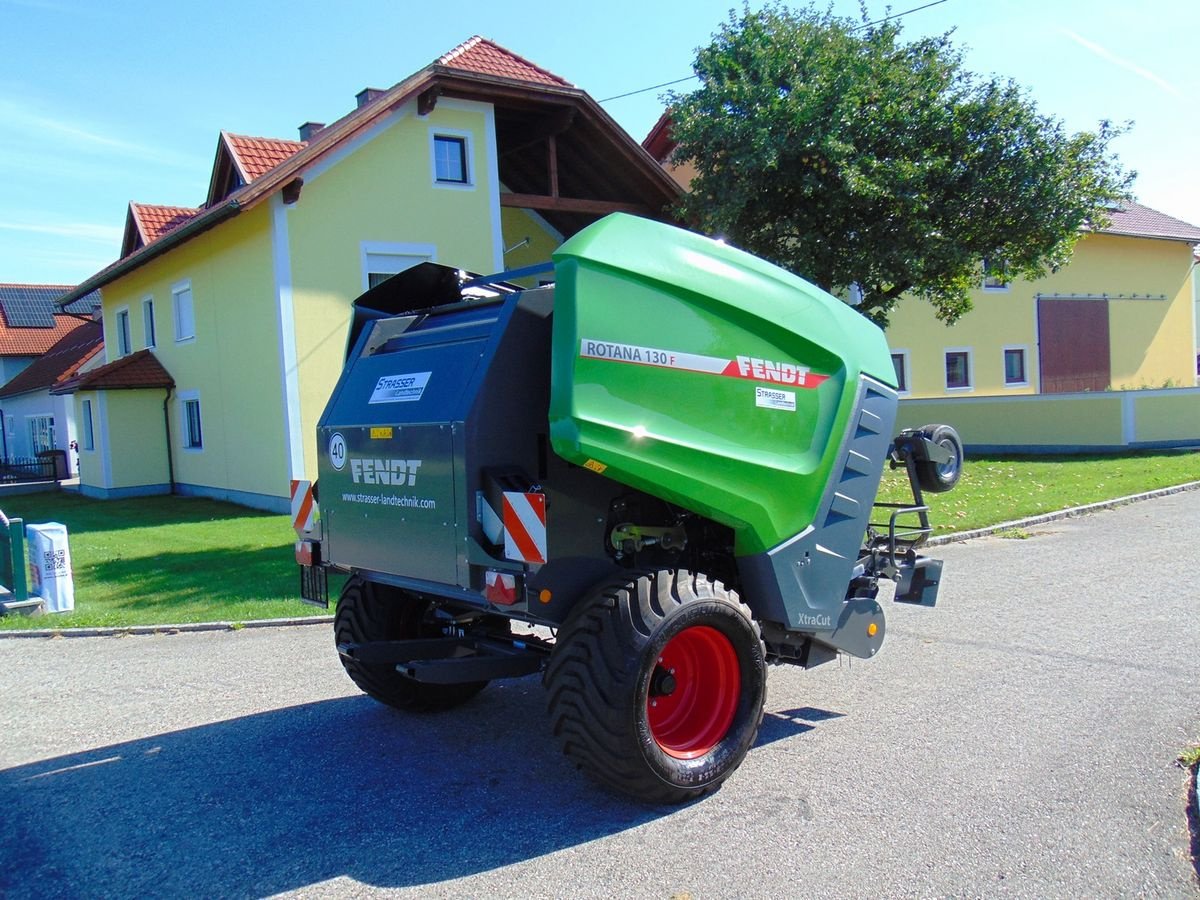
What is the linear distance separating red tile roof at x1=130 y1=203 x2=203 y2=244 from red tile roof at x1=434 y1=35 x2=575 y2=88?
7810 mm

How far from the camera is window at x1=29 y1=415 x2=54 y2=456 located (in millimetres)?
33500

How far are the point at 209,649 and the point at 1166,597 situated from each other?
25.3 feet

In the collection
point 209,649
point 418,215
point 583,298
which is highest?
point 418,215

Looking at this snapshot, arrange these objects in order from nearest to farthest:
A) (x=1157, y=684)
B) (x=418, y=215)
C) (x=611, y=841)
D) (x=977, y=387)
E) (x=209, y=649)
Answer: (x=611, y=841) → (x=1157, y=684) → (x=209, y=649) → (x=418, y=215) → (x=977, y=387)

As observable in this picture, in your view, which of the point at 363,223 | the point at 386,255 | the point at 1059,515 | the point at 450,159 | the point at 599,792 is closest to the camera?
the point at 599,792

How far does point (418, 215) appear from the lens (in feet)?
58.4

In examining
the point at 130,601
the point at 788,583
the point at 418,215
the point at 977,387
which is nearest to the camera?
the point at 788,583

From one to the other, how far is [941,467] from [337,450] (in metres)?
3.58

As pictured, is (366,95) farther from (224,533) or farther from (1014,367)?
(1014,367)

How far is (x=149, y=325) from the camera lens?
2322 centimetres

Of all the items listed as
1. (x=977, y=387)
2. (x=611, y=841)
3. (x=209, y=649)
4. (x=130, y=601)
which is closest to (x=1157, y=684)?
(x=611, y=841)

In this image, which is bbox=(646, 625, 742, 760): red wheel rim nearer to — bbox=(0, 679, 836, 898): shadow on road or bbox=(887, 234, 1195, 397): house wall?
bbox=(0, 679, 836, 898): shadow on road

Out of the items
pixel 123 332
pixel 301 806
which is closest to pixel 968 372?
pixel 123 332

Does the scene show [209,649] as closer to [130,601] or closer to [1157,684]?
[130,601]
